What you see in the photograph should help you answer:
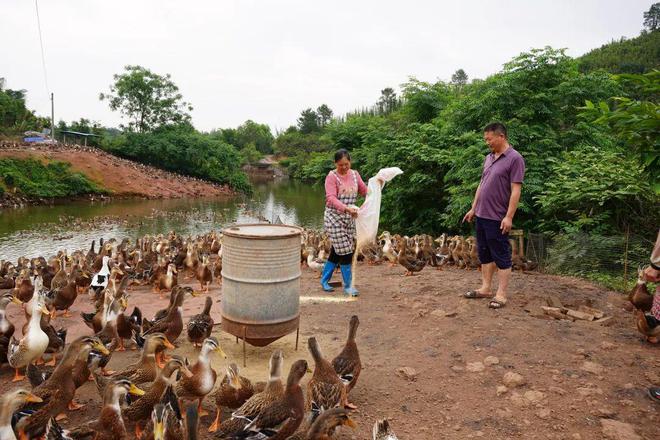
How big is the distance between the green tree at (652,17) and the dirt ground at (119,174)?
5850 centimetres

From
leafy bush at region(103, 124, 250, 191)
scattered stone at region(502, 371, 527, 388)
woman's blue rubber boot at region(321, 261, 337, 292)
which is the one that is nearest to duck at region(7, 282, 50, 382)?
woman's blue rubber boot at region(321, 261, 337, 292)

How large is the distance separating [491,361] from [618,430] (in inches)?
53.5

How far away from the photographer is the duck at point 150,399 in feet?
13.2

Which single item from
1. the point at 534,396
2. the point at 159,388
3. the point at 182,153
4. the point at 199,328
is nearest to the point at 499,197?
the point at 534,396

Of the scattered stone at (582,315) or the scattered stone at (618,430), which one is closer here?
the scattered stone at (618,430)

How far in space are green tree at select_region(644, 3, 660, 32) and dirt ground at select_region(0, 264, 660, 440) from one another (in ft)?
223

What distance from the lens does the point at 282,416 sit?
3.77 m

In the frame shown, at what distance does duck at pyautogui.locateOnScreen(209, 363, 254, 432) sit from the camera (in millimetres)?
4234

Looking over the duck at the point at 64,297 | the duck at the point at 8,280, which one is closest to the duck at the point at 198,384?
the duck at the point at 64,297

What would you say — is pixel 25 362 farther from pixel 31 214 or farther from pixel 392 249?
pixel 31 214

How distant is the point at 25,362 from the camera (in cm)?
521

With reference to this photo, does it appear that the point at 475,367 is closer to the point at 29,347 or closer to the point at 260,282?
the point at 260,282

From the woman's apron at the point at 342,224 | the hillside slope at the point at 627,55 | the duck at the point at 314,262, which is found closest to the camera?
the woman's apron at the point at 342,224

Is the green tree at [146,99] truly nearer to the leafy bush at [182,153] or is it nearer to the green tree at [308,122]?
the leafy bush at [182,153]
